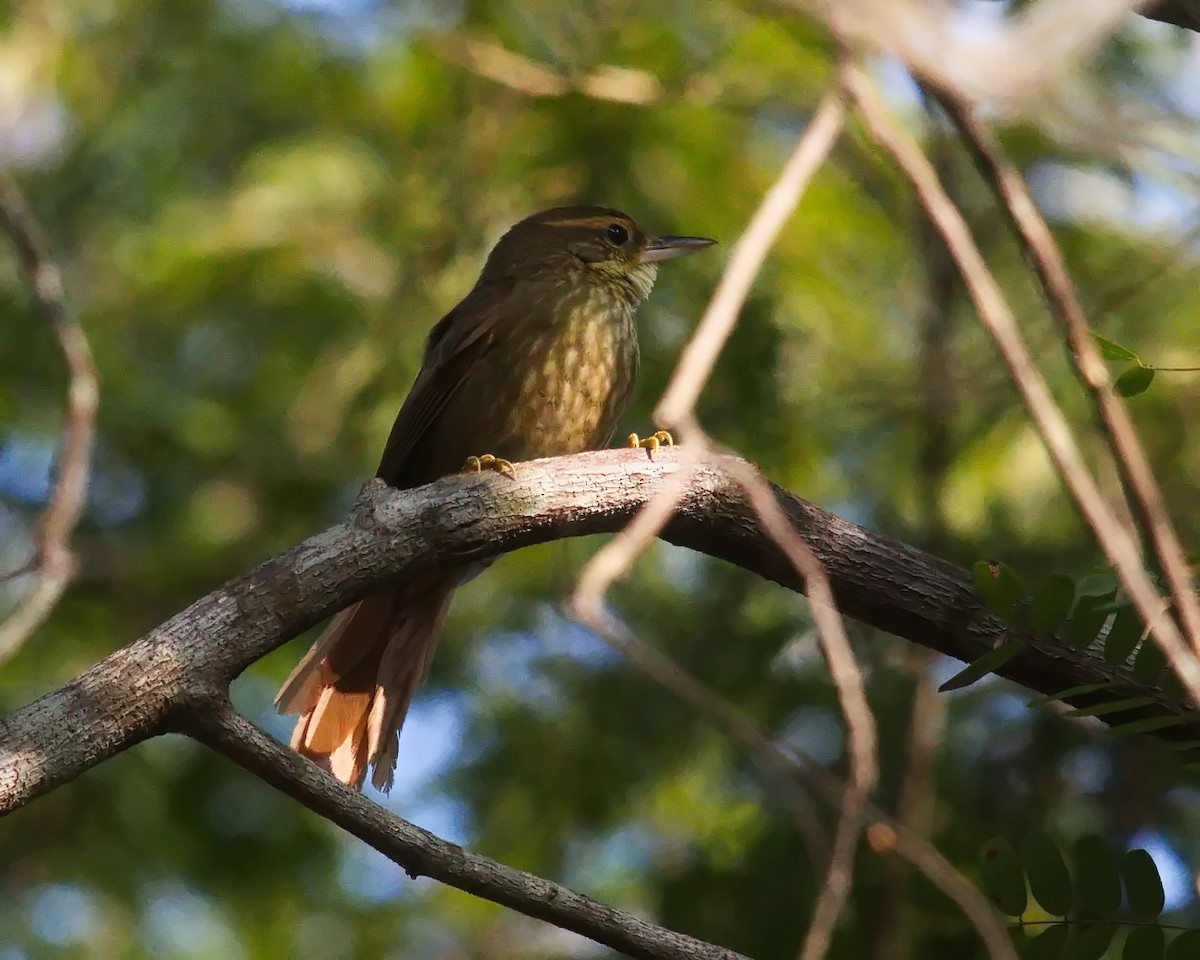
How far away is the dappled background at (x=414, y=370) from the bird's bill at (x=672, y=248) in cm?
28

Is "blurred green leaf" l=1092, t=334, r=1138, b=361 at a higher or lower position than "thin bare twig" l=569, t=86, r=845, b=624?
higher

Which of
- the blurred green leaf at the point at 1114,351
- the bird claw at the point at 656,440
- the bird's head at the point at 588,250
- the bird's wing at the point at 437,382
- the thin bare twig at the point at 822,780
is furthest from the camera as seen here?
the bird's head at the point at 588,250

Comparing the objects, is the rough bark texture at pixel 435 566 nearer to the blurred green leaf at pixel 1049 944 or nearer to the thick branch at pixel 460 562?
the thick branch at pixel 460 562

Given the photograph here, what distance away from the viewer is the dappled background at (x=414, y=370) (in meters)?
5.52

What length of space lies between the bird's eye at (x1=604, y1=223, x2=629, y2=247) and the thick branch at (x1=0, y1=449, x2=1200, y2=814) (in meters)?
2.13

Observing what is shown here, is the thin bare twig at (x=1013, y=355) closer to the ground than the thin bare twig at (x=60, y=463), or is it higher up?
closer to the ground

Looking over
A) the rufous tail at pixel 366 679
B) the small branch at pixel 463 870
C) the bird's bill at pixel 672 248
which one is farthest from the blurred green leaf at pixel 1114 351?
the bird's bill at pixel 672 248

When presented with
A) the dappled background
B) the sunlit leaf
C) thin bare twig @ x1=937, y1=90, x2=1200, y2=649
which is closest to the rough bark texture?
the sunlit leaf

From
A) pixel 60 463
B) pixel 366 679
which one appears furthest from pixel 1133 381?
pixel 60 463

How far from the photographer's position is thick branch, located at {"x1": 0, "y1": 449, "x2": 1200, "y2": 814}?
288 centimetres

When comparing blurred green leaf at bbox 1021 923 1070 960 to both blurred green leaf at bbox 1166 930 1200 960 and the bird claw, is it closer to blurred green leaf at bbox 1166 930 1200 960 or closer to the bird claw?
blurred green leaf at bbox 1166 930 1200 960

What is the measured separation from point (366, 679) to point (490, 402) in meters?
0.95

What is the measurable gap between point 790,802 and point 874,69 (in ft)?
8.69

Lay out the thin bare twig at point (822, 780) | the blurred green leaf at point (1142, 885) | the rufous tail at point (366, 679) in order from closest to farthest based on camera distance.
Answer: the thin bare twig at point (822, 780), the blurred green leaf at point (1142, 885), the rufous tail at point (366, 679)
